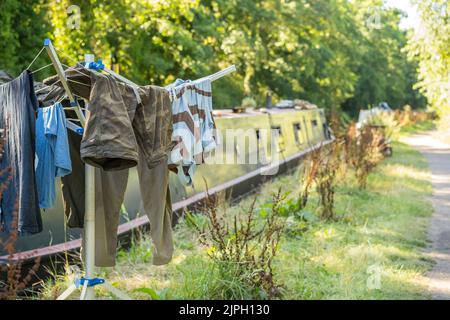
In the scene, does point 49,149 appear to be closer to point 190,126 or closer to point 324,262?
point 190,126

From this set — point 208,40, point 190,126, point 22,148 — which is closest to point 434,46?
point 208,40

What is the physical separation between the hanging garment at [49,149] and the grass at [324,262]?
1353mm

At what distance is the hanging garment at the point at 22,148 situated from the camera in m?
3.44

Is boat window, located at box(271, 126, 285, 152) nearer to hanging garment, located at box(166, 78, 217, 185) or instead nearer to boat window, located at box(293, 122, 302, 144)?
boat window, located at box(293, 122, 302, 144)

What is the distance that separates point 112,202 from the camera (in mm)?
4055

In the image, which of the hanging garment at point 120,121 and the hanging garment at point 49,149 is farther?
the hanging garment at point 49,149

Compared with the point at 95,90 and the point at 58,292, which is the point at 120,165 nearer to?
the point at 95,90

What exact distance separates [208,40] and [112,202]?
14.6 meters

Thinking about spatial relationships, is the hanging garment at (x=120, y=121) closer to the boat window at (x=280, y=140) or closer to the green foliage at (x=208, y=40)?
the green foliage at (x=208, y=40)

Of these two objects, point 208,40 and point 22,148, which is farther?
point 208,40

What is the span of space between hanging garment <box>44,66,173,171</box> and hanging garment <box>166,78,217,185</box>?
0.10m

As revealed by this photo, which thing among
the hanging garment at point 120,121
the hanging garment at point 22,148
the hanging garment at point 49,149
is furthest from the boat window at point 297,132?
the hanging garment at point 22,148
